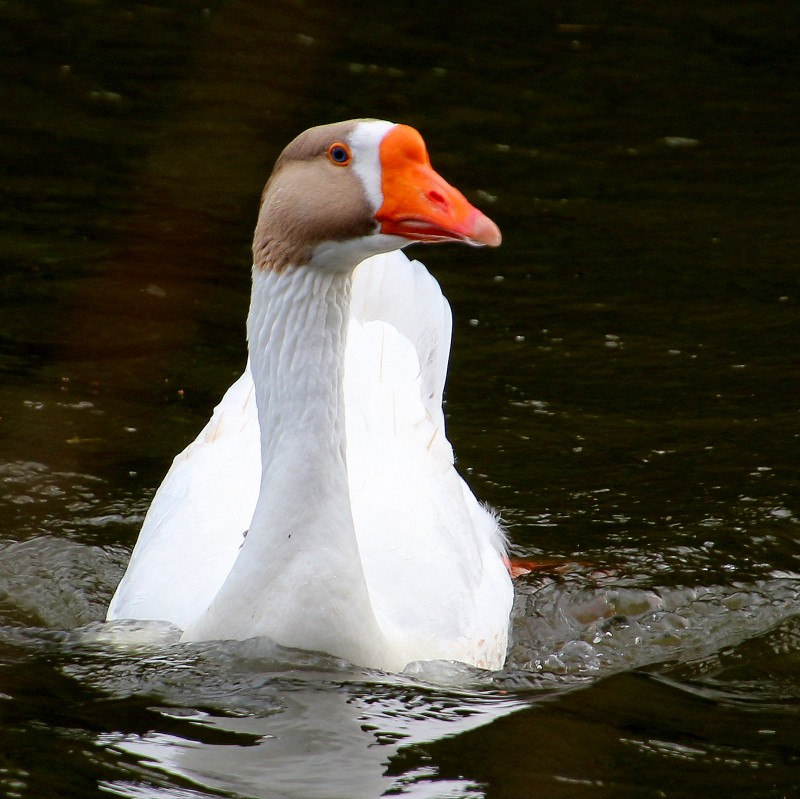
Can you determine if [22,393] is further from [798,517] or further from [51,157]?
[798,517]

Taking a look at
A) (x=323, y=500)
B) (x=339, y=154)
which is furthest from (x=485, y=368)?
(x=339, y=154)

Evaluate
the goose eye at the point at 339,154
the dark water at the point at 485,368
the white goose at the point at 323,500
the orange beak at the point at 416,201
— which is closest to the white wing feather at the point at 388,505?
the white goose at the point at 323,500

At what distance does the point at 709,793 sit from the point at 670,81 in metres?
9.28

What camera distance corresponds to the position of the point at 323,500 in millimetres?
5066

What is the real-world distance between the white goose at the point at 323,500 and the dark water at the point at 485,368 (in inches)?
8.8

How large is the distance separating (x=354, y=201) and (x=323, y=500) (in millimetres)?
1071

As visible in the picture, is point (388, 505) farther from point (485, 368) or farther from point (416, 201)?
point (485, 368)

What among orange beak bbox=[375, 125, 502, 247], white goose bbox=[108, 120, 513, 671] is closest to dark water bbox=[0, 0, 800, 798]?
white goose bbox=[108, 120, 513, 671]

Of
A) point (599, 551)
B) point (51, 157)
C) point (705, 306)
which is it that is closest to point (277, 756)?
point (599, 551)

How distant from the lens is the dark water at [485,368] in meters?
4.76

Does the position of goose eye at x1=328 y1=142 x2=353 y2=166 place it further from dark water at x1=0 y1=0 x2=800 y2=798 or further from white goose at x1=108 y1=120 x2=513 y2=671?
dark water at x1=0 y1=0 x2=800 y2=798

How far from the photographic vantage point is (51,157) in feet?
35.8

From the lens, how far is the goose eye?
191 inches

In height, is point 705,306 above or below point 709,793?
above
